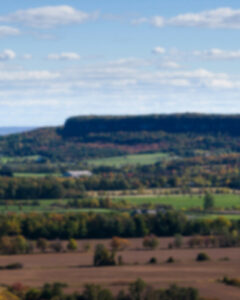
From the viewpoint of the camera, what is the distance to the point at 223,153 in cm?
15400

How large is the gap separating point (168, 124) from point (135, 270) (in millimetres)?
132977

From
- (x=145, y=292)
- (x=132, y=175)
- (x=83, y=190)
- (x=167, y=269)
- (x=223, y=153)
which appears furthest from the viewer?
(x=223, y=153)

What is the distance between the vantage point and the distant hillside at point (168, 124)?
17850 cm

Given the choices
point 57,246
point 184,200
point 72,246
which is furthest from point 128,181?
point 57,246

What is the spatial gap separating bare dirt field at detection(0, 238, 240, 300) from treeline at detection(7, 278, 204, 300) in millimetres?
2087

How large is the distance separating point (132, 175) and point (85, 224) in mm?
51927

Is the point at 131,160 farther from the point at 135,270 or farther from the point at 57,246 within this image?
the point at 135,270

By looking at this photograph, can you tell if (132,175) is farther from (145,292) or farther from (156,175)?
(145,292)

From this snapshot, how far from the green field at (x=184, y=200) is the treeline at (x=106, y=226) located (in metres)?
13.8

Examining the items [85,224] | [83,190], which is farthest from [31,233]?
[83,190]

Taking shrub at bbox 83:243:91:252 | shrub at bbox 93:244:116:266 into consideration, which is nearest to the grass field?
shrub at bbox 83:243:91:252

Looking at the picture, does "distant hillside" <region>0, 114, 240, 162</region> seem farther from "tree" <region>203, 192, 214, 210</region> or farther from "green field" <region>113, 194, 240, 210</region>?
"tree" <region>203, 192, 214, 210</region>

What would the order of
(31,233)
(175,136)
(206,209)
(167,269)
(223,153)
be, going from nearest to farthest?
1. (167,269)
2. (31,233)
3. (206,209)
4. (223,153)
5. (175,136)

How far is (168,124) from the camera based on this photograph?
187 m
